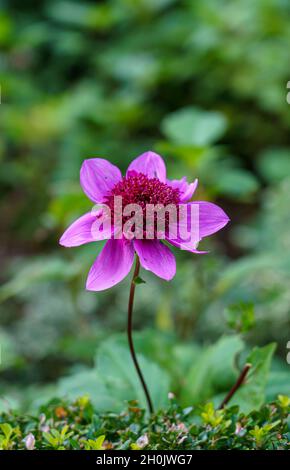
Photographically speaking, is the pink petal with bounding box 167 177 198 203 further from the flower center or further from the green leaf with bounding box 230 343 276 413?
the green leaf with bounding box 230 343 276 413

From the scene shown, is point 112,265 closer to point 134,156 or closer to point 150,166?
point 150,166

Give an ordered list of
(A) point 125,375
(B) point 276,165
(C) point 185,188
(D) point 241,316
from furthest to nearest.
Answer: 1. (B) point 276,165
2. (A) point 125,375
3. (D) point 241,316
4. (C) point 185,188

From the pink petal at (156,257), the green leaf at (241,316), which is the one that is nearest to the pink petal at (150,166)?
the pink petal at (156,257)

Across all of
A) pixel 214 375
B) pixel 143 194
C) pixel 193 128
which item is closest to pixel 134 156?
pixel 193 128

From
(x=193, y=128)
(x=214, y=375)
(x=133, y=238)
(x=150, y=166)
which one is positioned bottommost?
(x=214, y=375)

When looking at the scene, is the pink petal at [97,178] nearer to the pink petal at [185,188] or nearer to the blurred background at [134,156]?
the pink petal at [185,188]
